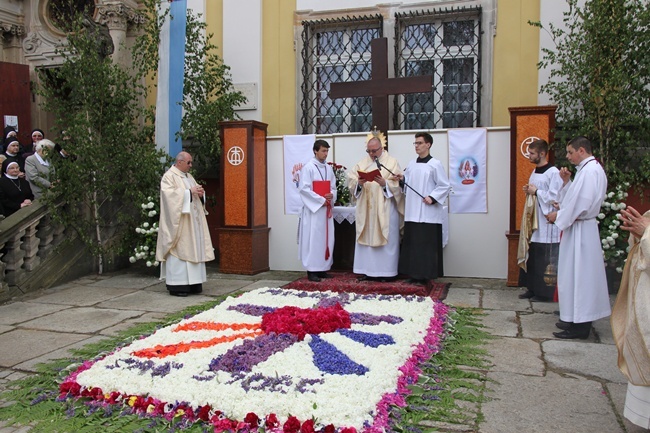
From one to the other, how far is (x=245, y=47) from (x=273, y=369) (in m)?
6.71

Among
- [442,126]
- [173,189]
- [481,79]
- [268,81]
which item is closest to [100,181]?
[173,189]

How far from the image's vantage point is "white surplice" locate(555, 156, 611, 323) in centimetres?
475

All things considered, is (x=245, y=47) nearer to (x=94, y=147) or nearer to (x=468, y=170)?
(x=94, y=147)

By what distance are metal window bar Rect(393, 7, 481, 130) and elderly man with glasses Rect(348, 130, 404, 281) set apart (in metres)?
1.68

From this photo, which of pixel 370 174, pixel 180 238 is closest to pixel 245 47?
pixel 370 174

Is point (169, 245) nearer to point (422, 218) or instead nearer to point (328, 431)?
point (422, 218)

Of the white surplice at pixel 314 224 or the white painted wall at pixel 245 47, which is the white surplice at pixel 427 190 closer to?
the white surplice at pixel 314 224

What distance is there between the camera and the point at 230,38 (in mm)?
9438

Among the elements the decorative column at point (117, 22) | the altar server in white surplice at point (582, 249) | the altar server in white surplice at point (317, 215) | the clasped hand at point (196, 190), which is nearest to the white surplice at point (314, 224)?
the altar server in white surplice at point (317, 215)

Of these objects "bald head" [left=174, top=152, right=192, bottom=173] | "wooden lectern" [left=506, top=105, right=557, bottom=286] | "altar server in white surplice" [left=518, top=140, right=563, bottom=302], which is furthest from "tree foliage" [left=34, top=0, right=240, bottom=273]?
"altar server in white surplice" [left=518, top=140, right=563, bottom=302]

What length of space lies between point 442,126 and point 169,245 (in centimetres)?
432

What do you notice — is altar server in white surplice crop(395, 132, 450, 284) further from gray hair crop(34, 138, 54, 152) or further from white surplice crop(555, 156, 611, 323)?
gray hair crop(34, 138, 54, 152)

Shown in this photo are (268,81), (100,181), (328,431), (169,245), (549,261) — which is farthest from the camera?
(268,81)

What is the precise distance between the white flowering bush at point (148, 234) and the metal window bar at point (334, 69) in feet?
8.75
